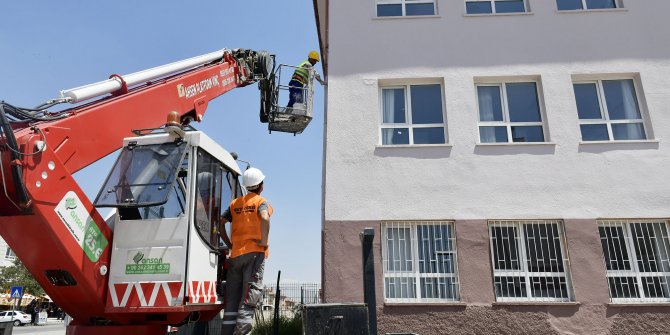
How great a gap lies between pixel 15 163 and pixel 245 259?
88.5 inches

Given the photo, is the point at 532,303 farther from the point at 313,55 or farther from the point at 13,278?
the point at 13,278

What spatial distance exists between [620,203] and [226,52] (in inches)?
319

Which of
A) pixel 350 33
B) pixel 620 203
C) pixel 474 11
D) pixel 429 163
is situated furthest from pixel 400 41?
pixel 620 203

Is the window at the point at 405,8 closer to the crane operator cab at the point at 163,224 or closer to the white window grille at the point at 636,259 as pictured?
the white window grille at the point at 636,259

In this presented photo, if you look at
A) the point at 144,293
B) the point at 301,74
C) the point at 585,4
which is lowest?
the point at 144,293

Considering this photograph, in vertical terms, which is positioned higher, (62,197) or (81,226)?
(62,197)

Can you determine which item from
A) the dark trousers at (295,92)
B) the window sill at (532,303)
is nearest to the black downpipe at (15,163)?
the window sill at (532,303)

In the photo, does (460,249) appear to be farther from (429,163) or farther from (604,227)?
(604,227)

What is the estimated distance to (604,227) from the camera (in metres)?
8.86

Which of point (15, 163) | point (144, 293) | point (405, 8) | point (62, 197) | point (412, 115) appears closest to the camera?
point (15, 163)

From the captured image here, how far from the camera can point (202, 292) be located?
15.0 ft

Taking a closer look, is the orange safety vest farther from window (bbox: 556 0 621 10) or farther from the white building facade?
window (bbox: 556 0 621 10)

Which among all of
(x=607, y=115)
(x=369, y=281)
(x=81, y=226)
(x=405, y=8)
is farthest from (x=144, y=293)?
(x=607, y=115)

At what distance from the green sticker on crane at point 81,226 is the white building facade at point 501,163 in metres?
5.09
